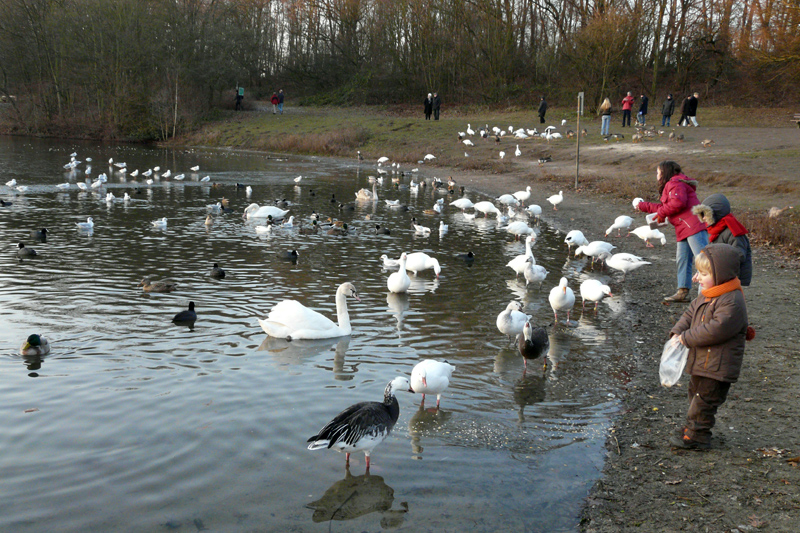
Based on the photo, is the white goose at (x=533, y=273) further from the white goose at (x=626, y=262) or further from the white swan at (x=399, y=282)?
the white swan at (x=399, y=282)

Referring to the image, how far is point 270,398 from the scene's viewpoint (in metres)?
7.53

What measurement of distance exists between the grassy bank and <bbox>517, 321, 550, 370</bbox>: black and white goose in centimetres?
837

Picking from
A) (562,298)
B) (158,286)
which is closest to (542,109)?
(562,298)

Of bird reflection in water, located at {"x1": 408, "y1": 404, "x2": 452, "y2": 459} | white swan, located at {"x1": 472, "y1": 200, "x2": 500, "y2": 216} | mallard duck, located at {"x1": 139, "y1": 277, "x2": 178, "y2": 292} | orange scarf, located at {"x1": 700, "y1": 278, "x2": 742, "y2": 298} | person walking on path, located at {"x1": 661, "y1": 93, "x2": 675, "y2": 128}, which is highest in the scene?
person walking on path, located at {"x1": 661, "y1": 93, "x2": 675, "y2": 128}

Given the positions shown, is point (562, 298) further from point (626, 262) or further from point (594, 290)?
point (626, 262)

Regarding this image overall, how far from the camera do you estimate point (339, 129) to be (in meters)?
49.8

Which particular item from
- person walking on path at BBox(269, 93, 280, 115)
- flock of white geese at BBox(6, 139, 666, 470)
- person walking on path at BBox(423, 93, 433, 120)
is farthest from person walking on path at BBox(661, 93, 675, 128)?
person walking on path at BBox(269, 93, 280, 115)

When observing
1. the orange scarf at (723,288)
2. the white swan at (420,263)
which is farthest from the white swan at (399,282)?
the orange scarf at (723,288)

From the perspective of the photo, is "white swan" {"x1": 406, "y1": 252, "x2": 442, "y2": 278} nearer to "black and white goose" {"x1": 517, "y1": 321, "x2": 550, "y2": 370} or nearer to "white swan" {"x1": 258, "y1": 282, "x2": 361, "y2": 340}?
"white swan" {"x1": 258, "y1": 282, "x2": 361, "y2": 340}

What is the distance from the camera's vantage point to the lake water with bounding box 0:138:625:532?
211 inches

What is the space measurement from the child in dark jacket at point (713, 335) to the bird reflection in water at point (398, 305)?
5355mm

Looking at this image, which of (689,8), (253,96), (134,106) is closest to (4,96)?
(134,106)

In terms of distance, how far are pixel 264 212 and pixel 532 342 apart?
46.5 feet

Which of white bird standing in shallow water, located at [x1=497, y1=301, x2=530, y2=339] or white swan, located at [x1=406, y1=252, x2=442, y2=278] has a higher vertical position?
white swan, located at [x1=406, y1=252, x2=442, y2=278]
